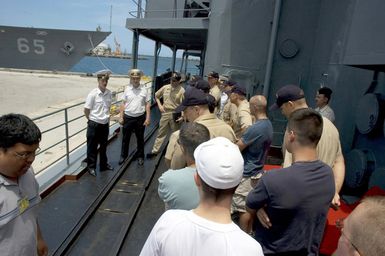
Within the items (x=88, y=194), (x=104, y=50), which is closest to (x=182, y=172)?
(x=88, y=194)

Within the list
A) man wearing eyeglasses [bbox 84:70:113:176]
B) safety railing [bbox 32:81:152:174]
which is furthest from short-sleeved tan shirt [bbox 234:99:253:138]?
safety railing [bbox 32:81:152:174]

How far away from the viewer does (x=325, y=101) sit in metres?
3.84

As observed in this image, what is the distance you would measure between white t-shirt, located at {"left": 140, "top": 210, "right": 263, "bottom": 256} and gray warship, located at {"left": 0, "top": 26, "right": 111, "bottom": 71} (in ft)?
95.5

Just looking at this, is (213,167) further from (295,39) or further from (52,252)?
(295,39)

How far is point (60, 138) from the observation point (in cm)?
905

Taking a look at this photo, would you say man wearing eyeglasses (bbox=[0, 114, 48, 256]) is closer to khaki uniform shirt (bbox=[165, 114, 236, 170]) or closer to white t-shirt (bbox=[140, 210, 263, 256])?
white t-shirt (bbox=[140, 210, 263, 256])

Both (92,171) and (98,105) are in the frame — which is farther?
(92,171)

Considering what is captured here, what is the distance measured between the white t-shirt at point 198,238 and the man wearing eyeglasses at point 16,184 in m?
0.94

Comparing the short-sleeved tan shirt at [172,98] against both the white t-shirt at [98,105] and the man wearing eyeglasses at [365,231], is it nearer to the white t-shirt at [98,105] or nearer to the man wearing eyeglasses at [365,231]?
the white t-shirt at [98,105]

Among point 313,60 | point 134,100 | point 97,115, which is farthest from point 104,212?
point 313,60

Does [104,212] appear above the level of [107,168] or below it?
below

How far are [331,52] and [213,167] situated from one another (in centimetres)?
436

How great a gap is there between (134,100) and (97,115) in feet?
2.33

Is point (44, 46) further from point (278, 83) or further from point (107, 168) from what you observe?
point (278, 83)
